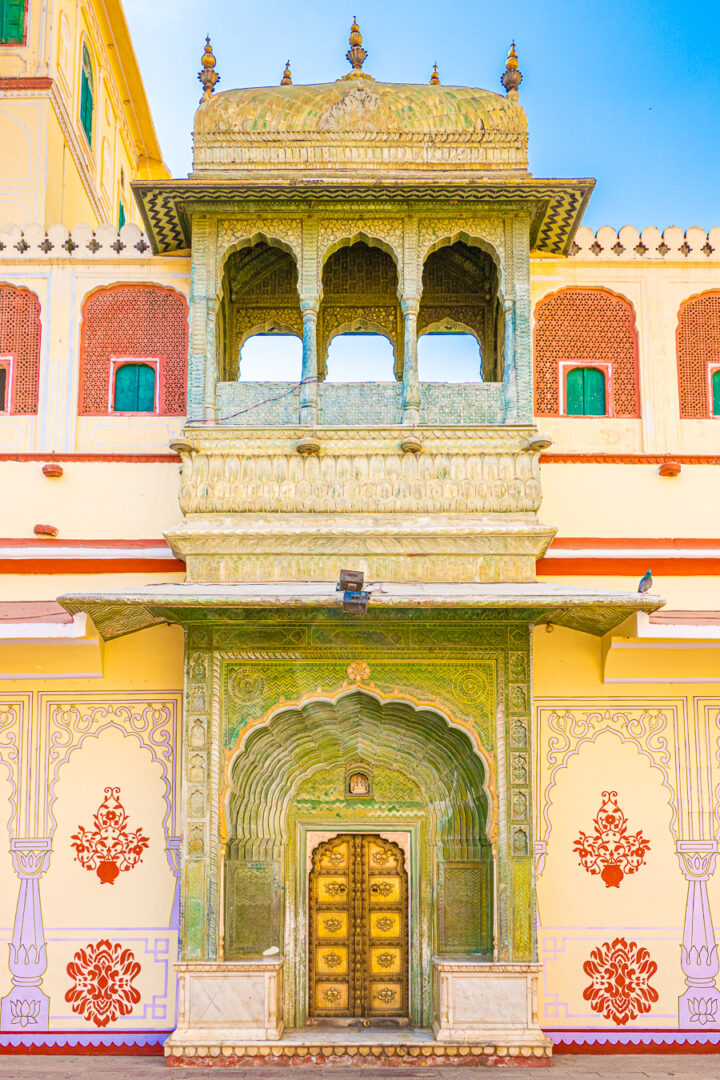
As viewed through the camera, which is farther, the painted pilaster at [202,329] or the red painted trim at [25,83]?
the red painted trim at [25,83]

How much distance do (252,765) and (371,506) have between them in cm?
217

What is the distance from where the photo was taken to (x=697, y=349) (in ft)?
32.8

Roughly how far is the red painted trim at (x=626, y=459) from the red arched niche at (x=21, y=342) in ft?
13.8

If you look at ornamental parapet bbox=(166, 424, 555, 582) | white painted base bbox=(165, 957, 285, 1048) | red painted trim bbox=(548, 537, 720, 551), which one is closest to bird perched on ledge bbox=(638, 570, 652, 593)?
ornamental parapet bbox=(166, 424, 555, 582)

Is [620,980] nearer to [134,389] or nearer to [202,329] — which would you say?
[202,329]

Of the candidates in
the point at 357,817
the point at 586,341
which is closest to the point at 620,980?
the point at 357,817

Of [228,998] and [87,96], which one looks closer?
[228,998]

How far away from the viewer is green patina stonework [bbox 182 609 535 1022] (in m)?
8.77

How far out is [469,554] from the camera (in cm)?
897

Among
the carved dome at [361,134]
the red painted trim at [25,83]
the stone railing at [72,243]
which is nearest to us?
the carved dome at [361,134]

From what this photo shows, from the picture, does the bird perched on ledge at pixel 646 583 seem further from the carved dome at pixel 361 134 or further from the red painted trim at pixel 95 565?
the red painted trim at pixel 95 565

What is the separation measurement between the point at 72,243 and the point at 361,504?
341 cm

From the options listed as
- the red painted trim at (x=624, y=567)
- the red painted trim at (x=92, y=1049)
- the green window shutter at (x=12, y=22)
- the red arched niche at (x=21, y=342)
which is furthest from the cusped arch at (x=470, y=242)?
the red painted trim at (x=92, y=1049)

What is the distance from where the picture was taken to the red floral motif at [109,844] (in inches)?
363
